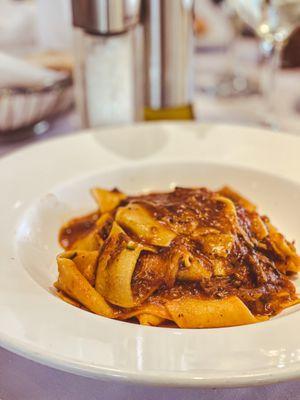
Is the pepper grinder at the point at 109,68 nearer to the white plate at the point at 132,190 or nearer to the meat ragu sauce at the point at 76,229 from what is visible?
the white plate at the point at 132,190

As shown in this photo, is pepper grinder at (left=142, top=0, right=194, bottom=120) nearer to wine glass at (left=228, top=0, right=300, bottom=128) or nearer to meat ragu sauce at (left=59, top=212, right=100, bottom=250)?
wine glass at (left=228, top=0, right=300, bottom=128)

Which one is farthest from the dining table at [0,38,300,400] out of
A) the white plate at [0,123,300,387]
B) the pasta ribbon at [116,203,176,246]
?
the pasta ribbon at [116,203,176,246]

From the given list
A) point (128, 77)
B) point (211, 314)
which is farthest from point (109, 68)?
point (211, 314)

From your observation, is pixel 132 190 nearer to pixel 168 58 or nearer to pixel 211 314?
pixel 168 58

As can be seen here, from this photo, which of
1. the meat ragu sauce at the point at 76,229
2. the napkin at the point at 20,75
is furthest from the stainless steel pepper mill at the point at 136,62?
the meat ragu sauce at the point at 76,229

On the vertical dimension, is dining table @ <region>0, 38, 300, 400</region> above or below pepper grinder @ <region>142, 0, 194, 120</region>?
below

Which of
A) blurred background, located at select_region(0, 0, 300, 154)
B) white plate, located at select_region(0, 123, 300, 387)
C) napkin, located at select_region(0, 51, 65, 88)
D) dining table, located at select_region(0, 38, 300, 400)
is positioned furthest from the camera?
napkin, located at select_region(0, 51, 65, 88)

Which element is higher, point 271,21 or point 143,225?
point 271,21
